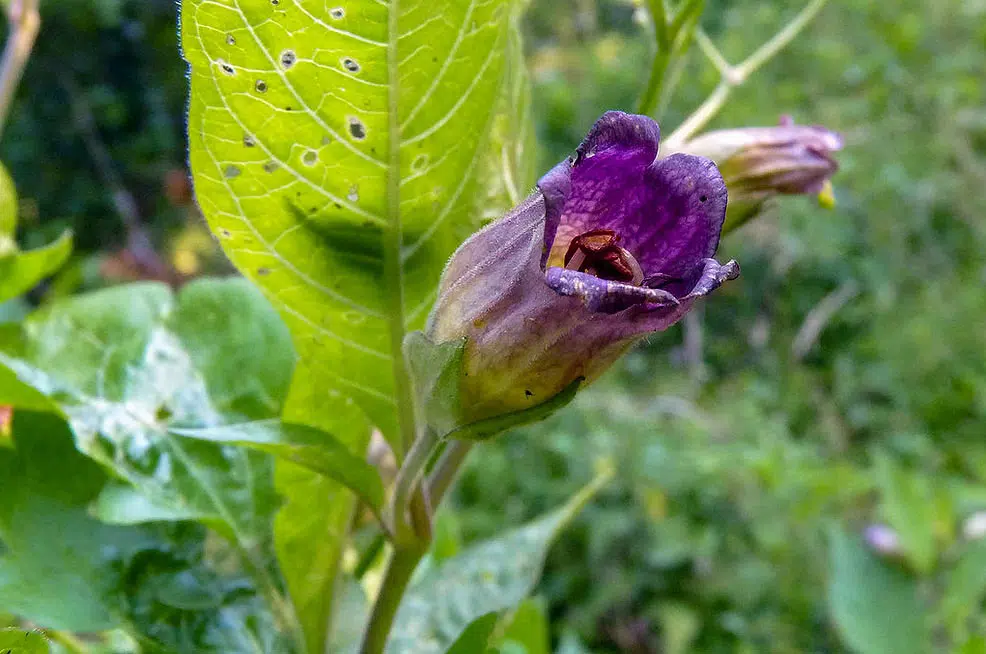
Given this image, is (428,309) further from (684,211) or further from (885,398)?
(885,398)

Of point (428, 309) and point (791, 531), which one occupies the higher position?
point (428, 309)

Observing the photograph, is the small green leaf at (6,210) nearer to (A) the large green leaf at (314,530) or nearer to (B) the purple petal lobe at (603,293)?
(A) the large green leaf at (314,530)

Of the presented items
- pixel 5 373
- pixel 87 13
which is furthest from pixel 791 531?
pixel 87 13

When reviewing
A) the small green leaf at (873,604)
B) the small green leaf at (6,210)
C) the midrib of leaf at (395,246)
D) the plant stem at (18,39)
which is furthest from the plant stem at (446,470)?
the small green leaf at (873,604)

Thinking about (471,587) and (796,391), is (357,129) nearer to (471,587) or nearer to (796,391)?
(471,587)

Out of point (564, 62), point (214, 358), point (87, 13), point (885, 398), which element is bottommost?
point (885, 398)

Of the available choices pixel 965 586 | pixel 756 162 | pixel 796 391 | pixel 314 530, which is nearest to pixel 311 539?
Answer: pixel 314 530
